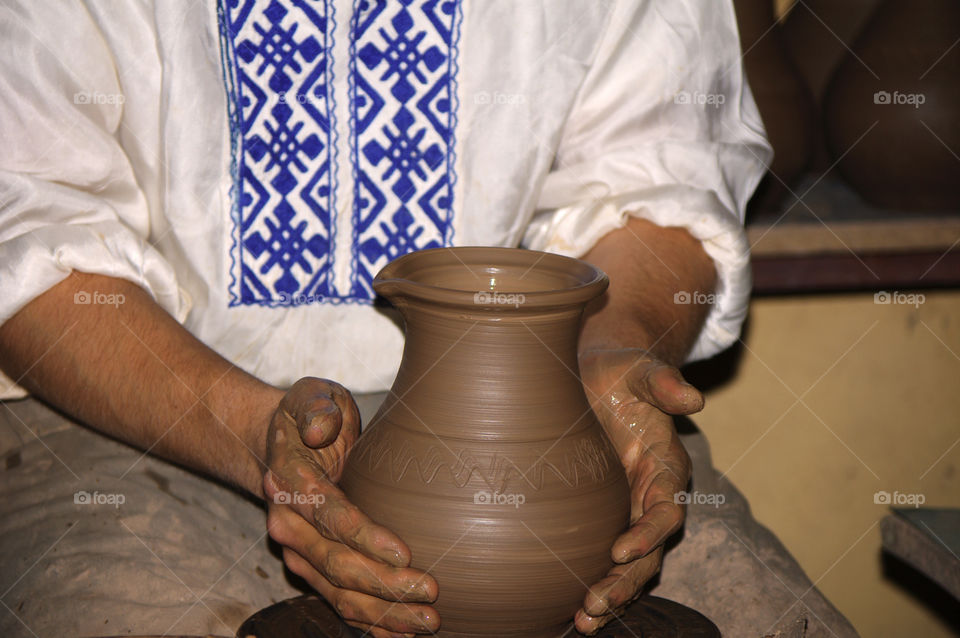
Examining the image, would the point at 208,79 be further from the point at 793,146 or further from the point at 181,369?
the point at 793,146

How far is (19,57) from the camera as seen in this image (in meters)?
1.14

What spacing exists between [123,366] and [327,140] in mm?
380

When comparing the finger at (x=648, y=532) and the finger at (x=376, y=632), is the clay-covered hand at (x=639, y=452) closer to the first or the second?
the finger at (x=648, y=532)

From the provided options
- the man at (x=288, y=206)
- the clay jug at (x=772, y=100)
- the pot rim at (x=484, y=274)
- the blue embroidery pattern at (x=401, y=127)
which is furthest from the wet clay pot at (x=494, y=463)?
the clay jug at (x=772, y=100)

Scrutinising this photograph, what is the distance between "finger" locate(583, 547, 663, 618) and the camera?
86 cm

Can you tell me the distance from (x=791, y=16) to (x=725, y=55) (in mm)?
838

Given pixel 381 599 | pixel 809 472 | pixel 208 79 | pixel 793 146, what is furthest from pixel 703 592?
pixel 809 472

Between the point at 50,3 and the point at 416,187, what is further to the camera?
the point at 416,187

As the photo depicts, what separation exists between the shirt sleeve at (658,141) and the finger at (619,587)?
511 mm

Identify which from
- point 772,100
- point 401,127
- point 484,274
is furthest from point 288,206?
point 772,100

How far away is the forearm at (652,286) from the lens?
1211mm

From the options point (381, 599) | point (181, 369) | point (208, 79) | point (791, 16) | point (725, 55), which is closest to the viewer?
point (381, 599)

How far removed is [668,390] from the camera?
917 mm

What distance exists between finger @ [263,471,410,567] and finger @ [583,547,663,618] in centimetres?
17
